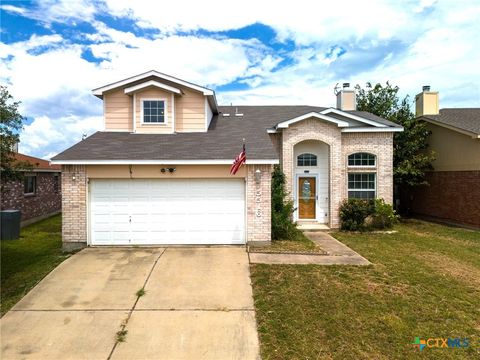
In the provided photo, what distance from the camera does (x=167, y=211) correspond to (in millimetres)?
9492

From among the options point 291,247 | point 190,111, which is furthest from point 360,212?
point 190,111

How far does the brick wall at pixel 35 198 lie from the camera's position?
13695 mm

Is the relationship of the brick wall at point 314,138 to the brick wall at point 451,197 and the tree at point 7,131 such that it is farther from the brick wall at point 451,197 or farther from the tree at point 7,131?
the tree at point 7,131

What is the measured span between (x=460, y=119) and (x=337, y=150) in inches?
297

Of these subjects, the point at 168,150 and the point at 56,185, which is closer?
the point at 168,150

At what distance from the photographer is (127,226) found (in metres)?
9.43

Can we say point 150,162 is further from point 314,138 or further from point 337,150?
point 337,150

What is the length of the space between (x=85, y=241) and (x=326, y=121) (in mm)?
10069

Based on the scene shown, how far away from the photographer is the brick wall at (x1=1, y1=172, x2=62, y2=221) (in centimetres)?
1370

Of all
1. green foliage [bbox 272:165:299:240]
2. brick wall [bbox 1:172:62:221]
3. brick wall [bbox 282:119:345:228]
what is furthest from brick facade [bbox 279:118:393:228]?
brick wall [bbox 1:172:62:221]

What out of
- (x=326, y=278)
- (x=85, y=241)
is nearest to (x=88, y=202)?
(x=85, y=241)

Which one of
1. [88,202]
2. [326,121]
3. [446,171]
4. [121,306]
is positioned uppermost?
[326,121]

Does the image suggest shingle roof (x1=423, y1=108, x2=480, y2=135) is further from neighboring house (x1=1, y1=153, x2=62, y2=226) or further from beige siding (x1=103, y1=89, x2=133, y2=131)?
neighboring house (x1=1, y1=153, x2=62, y2=226)

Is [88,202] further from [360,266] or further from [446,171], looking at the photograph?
[446,171]
